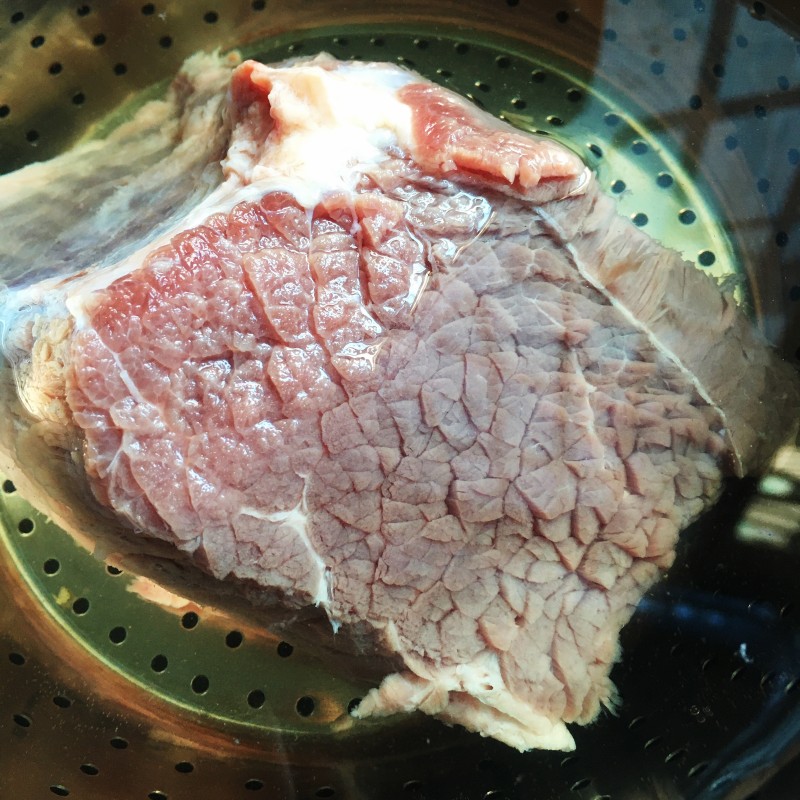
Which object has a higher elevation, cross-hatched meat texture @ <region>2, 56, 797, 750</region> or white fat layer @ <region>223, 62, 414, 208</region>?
white fat layer @ <region>223, 62, 414, 208</region>

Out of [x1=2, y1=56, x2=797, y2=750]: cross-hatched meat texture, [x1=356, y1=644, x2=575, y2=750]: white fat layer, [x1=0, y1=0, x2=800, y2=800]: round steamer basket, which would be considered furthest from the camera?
[x1=0, y1=0, x2=800, y2=800]: round steamer basket

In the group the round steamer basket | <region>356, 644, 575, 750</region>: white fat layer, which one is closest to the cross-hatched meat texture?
<region>356, 644, 575, 750</region>: white fat layer

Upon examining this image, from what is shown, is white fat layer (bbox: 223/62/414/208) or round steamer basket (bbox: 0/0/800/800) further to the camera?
round steamer basket (bbox: 0/0/800/800)

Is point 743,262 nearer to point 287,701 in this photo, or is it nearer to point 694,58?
point 694,58

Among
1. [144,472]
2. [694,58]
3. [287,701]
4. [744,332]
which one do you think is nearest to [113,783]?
[287,701]

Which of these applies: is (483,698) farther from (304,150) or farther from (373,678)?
(304,150)

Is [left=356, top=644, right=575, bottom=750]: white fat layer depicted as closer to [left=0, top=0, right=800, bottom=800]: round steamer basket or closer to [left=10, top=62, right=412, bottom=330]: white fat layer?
[left=0, top=0, right=800, bottom=800]: round steamer basket

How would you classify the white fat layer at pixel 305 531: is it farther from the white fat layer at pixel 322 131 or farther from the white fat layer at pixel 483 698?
the white fat layer at pixel 322 131
